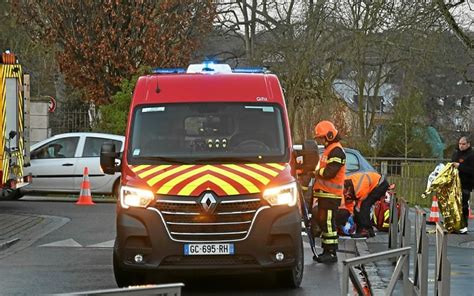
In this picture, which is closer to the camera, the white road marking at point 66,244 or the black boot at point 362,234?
the white road marking at point 66,244

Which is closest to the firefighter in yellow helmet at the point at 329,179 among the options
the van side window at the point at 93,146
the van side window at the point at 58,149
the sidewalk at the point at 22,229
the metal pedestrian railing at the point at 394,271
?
the metal pedestrian railing at the point at 394,271

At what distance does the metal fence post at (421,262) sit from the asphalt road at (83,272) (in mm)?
1946

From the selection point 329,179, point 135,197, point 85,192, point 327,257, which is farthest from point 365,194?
point 135,197

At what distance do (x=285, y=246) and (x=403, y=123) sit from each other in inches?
1130

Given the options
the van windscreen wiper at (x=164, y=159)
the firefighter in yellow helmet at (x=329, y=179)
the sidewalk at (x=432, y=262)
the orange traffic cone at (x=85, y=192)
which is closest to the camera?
the sidewalk at (x=432, y=262)

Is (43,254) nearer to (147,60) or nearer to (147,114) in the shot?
(147,114)

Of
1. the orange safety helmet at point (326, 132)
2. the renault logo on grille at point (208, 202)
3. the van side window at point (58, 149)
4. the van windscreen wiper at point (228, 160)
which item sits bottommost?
the van side window at point (58, 149)

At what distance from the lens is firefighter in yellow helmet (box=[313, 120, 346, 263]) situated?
12.9 metres

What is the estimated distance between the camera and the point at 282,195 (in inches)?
415

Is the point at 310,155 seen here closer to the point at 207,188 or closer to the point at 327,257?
the point at 207,188

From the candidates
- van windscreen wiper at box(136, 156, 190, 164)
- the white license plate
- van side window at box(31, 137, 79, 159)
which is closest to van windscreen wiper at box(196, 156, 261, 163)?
van windscreen wiper at box(136, 156, 190, 164)

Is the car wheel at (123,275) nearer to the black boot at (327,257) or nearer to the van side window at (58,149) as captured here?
the black boot at (327,257)

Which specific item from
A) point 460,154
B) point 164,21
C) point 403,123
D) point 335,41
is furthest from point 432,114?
point 460,154

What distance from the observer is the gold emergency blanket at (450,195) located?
1827 centimetres
